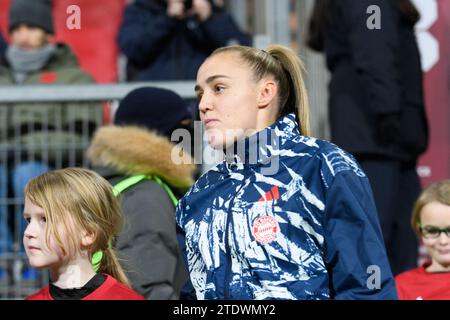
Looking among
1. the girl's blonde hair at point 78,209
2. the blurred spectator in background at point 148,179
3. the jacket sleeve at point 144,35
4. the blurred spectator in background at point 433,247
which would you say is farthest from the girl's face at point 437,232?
the jacket sleeve at point 144,35

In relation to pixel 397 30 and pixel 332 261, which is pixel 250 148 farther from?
pixel 397 30

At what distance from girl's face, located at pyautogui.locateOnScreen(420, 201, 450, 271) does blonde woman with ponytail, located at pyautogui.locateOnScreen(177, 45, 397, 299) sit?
4.49 ft

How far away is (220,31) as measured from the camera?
24.9 ft

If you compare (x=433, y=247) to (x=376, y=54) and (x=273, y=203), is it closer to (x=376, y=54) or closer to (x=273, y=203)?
(x=273, y=203)

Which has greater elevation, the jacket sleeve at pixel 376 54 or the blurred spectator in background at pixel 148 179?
the jacket sleeve at pixel 376 54

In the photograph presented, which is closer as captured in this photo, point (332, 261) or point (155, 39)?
point (332, 261)

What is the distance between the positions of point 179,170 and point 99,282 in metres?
1.14

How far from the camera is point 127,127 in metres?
5.19

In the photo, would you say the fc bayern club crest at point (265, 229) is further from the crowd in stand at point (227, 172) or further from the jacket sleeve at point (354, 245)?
the jacket sleeve at point (354, 245)

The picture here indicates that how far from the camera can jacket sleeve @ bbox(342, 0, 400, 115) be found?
6.40 meters

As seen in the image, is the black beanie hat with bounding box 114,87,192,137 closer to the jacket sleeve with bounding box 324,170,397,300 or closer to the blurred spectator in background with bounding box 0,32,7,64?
the jacket sleeve with bounding box 324,170,397,300

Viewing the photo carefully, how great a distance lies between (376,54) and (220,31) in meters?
1.52

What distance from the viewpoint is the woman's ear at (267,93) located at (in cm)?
380
